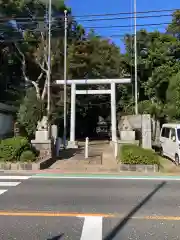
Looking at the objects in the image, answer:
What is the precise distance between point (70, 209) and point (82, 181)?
3.88m

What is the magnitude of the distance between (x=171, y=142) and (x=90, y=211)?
1038 centimetres

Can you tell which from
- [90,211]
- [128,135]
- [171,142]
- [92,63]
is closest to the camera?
[90,211]

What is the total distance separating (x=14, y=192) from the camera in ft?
31.1

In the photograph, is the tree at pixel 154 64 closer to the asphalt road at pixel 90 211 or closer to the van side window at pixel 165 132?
the van side window at pixel 165 132

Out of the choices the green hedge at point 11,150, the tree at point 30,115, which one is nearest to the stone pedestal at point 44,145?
the green hedge at point 11,150

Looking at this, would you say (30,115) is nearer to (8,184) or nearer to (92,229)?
(8,184)

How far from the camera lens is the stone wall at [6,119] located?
104ft

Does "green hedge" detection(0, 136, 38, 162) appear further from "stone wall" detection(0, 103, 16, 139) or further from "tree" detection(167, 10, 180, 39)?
"tree" detection(167, 10, 180, 39)

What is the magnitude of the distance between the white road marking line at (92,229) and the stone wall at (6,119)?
79.7 ft

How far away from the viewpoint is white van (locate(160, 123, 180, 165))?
16.2 metres

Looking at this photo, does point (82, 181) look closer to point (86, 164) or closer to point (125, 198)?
point (125, 198)

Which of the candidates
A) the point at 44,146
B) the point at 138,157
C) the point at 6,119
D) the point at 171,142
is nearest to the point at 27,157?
the point at 138,157

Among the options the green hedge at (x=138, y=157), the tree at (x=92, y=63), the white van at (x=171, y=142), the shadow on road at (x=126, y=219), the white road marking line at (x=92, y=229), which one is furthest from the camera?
the tree at (x=92, y=63)

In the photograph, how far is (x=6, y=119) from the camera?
33.2 metres
